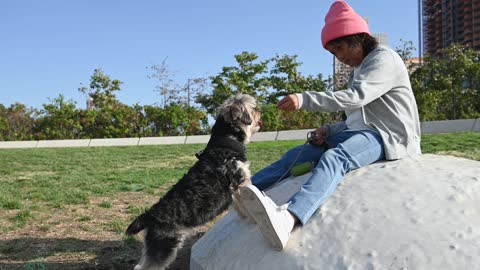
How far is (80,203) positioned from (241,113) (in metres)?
3.97

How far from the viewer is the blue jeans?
3055 mm

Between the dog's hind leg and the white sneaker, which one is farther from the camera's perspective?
the dog's hind leg

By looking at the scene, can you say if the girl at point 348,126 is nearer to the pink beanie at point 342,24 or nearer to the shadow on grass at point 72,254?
the pink beanie at point 342,24

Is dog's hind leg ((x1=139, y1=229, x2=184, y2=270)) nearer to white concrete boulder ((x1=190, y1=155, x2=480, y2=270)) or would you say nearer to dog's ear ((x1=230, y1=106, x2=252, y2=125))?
white concrete boulder ((x1=190, y1=155, x2=480, y2=270))

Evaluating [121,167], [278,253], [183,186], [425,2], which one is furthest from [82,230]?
[425,2]

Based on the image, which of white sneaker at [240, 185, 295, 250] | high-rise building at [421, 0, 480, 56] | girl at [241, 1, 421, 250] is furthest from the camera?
high-rise building at [421, 0, 480, 56]

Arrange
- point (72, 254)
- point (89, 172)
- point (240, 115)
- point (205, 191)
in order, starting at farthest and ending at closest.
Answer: point (89, 172), point (240, 115), point (72, 254), point (205, 191)

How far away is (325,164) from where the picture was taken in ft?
10.8

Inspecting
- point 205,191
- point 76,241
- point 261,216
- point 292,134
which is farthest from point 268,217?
point 292,134

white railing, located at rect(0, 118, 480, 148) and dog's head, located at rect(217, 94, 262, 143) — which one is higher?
dog's head, located at rect(217, 94, 262, 143)

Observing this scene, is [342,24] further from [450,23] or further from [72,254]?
[450,23]

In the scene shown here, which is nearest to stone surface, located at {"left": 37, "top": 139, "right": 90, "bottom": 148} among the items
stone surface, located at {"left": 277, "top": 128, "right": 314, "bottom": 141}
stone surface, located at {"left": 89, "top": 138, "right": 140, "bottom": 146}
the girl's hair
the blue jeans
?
stone surface, located at {"left": 89, "top": 138, "right": 140, "bottom": 146}

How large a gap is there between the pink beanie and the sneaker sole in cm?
164

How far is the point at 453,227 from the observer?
8.80 feet
